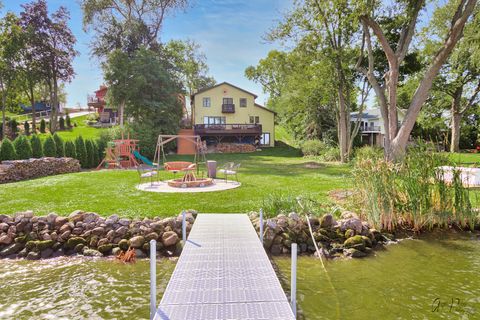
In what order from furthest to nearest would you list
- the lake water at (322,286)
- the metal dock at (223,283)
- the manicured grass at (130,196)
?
the manicured grass at (130,196), the lake water at (322,286), the metal dock at (223,283)

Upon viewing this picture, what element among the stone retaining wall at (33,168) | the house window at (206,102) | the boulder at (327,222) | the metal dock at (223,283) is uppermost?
the house window at (206,102)

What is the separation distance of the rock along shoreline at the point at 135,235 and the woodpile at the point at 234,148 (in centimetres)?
2335

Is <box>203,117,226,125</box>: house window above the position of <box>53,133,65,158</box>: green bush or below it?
above

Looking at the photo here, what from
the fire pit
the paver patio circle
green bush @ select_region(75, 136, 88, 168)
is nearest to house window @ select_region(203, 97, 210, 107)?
green bush @ select_region(75, 136, 88, 168)

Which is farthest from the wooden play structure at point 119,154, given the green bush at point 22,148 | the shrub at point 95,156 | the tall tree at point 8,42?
the tall tree at point 8,42

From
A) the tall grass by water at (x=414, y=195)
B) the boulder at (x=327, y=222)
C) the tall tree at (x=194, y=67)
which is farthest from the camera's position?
the tall tree at (x=194, y=67)

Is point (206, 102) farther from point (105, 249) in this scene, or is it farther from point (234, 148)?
point (105, 249)

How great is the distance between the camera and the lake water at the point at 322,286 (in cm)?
419

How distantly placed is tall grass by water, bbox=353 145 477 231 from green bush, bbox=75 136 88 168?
17.2 metres

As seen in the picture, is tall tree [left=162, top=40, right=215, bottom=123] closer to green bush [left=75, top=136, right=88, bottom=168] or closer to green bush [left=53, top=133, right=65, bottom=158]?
green bush [left=75, top=136, right=88, bottom=168]

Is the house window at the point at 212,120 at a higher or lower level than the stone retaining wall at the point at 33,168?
higher

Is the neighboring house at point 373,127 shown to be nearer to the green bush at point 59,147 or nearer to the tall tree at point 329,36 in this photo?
the tall tree at point 329,36

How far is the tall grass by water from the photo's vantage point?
22.6 feet

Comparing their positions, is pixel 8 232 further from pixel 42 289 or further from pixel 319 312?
pixel 319 312
